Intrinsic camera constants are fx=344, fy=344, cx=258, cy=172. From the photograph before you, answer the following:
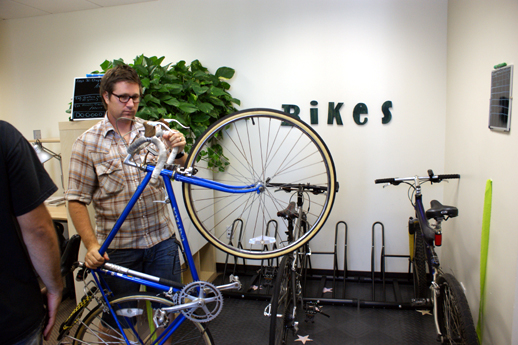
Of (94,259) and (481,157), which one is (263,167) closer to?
(481,157)

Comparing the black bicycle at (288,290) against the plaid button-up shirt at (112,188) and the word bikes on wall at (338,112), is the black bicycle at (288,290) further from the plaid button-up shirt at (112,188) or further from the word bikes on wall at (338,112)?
the word bikes on wall at (338,112)

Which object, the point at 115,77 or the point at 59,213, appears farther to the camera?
the point at 59,213

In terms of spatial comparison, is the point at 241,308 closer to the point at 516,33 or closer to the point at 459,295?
the point at 459,295

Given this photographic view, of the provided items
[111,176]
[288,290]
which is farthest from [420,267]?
[111,176]

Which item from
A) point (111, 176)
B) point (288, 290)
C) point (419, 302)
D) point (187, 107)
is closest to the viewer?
point (111, 176)

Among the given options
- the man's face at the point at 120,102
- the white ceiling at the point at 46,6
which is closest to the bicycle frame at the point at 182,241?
the man's face at the point at 120,102

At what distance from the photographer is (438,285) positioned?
6.75 ft

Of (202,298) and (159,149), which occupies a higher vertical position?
(159,149)

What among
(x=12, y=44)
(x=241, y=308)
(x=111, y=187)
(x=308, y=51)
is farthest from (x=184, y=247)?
(x=12, y=44)

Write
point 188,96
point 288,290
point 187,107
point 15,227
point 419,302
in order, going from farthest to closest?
point 188,96, point 187,107, point 419,302, point 288,290, point 15,227

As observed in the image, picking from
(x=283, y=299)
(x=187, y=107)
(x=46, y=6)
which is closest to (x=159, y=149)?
(x=283, y=299)

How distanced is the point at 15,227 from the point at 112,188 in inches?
21.6

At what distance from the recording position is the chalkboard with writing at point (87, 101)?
207cm

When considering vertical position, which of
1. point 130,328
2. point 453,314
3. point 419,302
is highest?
point 130,328
